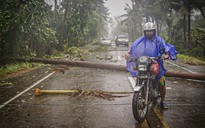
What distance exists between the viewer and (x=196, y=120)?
445cm

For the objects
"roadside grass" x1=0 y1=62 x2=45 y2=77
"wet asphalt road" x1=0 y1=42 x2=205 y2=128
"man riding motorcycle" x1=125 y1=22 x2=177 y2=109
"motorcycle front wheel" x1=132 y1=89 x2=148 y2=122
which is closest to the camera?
"motorcycle front wheel" x1=132 y1=89 x2=148 y2=122

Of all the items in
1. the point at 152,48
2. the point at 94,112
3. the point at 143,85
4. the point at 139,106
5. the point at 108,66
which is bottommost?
the point at 94,112

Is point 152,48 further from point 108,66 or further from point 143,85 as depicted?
point 108,66

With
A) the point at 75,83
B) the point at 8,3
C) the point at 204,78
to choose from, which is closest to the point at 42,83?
the point at 75,83

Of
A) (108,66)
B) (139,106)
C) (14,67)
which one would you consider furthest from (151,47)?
(14,67)

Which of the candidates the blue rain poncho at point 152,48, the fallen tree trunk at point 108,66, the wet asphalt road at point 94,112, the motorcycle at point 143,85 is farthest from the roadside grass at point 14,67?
the motorcycle at point 143,85

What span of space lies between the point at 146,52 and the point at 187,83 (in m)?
4.18

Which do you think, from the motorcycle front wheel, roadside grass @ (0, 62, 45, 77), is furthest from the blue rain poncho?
roadside grass @ (0, 62, 45, 77)

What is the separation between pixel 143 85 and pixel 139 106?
442 millimetres

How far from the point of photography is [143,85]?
14.4ft

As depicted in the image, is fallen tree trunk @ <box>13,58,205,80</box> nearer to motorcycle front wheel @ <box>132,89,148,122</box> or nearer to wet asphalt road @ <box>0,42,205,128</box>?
wet asphalt road @ <box>0,42,205,128</box>

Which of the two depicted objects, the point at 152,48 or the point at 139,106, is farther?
the point at 152,48

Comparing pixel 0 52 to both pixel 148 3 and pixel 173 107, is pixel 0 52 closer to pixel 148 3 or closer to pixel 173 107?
pixel 173 107

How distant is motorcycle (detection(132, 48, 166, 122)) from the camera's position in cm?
415
